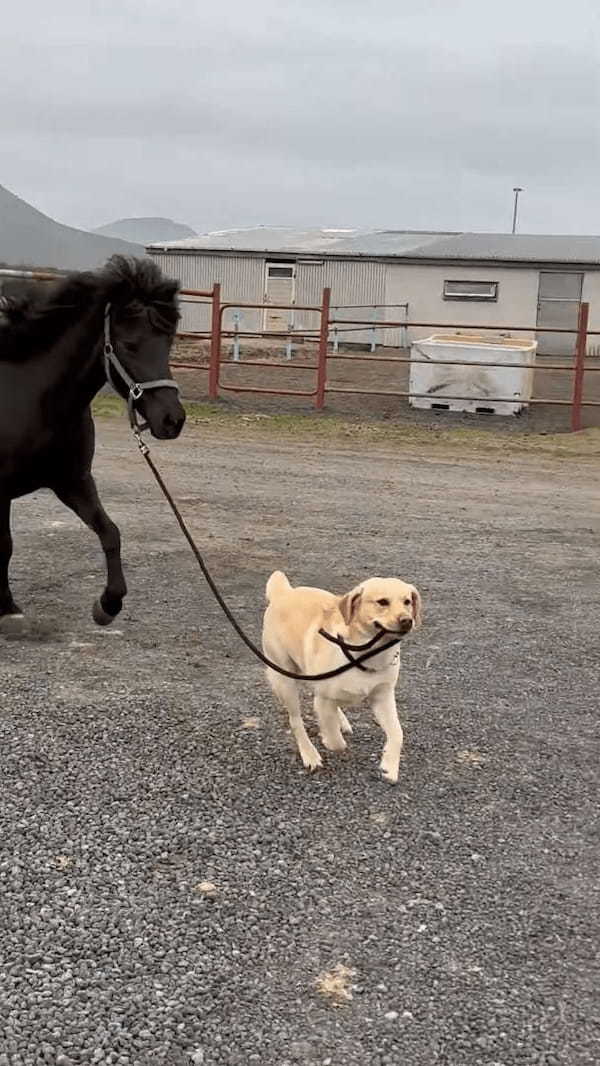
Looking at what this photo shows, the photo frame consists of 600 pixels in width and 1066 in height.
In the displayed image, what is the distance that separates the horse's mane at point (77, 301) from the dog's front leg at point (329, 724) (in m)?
1.77

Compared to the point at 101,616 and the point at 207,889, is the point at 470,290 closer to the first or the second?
the point at 101,616

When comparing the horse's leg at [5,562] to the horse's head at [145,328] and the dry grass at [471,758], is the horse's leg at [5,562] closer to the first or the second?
the horse's head at [145,328]

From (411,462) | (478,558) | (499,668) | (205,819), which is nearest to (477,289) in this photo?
(411,462)

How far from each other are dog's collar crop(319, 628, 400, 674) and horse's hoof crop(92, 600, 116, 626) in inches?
67.8

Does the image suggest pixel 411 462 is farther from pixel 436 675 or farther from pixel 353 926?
pixel 353 926

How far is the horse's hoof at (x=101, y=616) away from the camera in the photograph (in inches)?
200

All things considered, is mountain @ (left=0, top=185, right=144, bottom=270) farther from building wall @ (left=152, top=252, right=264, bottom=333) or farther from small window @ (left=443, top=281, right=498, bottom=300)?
small window @ (left=443, top=281, right=498, bottom=300)

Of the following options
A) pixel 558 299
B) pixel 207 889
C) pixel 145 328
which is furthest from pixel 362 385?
pixel 207 889

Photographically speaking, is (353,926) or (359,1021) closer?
(359,1021)

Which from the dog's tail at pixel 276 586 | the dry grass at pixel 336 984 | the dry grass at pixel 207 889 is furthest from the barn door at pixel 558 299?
the dry grass at pixel 336 984

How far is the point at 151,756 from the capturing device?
388cm

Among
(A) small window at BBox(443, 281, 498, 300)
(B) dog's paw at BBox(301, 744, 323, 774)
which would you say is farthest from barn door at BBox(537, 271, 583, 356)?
(B) dog's paw at BBox(301, 744, 323, 774)

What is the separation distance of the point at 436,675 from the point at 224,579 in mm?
1897

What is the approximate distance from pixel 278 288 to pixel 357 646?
3068cm
